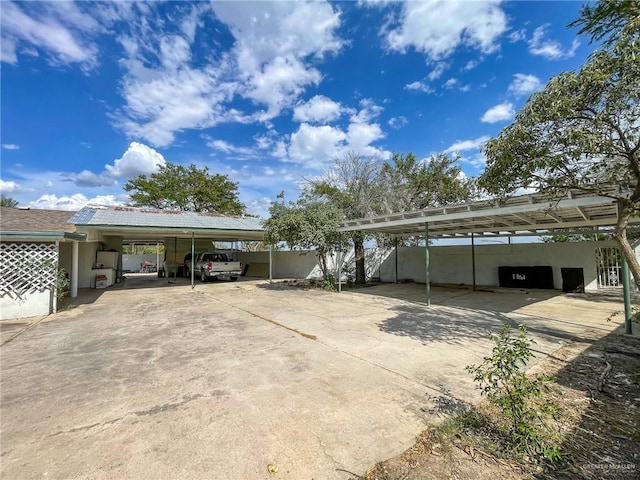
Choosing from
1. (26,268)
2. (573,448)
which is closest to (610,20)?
(573,448)

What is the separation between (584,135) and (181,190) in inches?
1116

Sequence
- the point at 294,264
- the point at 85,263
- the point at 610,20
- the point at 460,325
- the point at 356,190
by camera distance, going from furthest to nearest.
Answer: the point at 294,264 < the point at 356,190 < the point at 85,263 < the point at 460,325 < the point at 610,20

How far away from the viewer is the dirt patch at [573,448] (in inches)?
81.8

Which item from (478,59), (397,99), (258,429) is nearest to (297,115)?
(397,99)

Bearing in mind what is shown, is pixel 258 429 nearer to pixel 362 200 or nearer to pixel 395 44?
pixel 395 44

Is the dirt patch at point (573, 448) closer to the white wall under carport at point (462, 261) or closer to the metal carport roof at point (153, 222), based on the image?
the white wall under carport at point (462, 261)

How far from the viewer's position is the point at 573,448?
7.68 feet

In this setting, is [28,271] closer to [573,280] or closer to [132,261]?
[573,280]

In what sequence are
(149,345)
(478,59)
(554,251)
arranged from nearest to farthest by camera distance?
(149,345) → (478,59) → (554,251)

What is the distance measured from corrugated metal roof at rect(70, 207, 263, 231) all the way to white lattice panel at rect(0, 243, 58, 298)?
2.50m

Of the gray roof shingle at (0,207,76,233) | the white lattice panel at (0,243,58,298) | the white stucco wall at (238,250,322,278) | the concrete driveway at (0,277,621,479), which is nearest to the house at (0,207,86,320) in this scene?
the white lattice panel at (0,243,58,298)

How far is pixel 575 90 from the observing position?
10.7ft

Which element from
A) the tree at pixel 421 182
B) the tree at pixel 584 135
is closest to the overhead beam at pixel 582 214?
the tree at pixel 584 135

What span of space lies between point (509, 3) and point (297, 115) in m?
10.6
